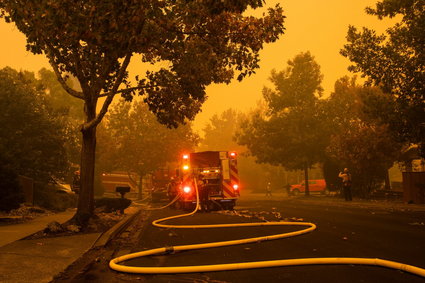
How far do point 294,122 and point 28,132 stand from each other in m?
21.5

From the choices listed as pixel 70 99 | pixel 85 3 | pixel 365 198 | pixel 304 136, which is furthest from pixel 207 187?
pixel 70 99

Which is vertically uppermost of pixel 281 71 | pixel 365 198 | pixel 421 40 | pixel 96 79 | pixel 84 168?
pixel 281 71

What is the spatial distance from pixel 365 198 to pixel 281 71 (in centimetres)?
1496

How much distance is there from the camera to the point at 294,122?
34.6 metres

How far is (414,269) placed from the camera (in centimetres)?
473

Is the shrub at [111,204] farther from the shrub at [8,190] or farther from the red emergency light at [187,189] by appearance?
the shrub at [8,190]

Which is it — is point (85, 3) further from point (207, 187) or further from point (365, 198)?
point (365, 198)

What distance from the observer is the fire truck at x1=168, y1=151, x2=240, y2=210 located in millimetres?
18266

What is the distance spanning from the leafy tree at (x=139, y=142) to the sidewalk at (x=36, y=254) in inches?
1232

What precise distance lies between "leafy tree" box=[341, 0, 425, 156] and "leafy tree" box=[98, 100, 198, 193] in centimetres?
2431

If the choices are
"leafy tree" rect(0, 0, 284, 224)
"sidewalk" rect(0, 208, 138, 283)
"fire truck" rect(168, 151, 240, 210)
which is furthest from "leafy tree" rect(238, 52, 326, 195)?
"sidewalk" rect(0, 208, 138, 283)

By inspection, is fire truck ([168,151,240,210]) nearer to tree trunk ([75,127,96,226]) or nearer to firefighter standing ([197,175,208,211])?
firefighter standing ([197,175,208,211])

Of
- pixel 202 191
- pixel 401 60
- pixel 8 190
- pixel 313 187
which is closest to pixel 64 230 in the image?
pixel 8 190

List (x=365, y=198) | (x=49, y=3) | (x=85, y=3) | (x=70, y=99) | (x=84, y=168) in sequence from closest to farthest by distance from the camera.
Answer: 1. (x=49, y=3)
2. (x=85, y=3)
3. (x=84, y=168)
4. (x=365, y=198)
5. (x=70, y=99)
